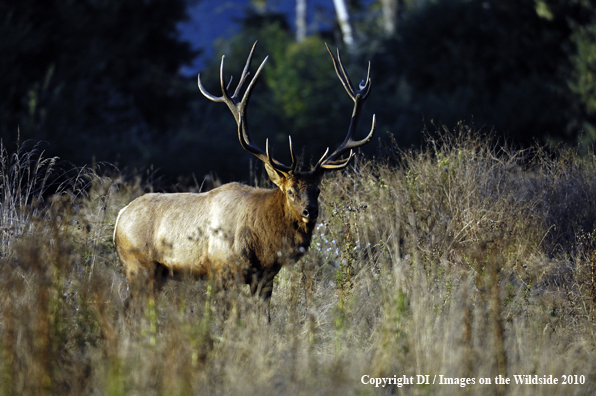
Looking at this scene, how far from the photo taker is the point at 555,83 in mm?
21328

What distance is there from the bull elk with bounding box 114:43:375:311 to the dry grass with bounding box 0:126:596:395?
289 mm

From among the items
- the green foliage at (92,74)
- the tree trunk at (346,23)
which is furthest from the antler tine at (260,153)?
the tree trunk at (346,23)

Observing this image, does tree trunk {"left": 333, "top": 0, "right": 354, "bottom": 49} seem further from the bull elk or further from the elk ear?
the elk ear

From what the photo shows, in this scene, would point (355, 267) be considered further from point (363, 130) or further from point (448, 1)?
point (448, 1)

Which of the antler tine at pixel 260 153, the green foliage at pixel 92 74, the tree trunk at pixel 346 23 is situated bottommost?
the antler tine at pixel 260 153

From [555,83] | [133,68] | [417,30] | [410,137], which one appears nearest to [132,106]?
[133,68]

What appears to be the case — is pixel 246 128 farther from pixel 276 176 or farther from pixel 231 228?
pixel 231 228

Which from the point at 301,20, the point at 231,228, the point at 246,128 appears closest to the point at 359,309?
the point at 231,228

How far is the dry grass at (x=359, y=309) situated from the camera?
3.79 meters

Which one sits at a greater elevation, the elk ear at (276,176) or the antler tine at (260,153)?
the antler tine at (260,153)

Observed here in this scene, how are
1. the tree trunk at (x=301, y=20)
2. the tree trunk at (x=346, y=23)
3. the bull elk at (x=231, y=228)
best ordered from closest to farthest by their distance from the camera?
the bull elk at (x=231, y=228)
the tree trunk at (x=346, y=23)
the tree trunk at (x=301, y=20)

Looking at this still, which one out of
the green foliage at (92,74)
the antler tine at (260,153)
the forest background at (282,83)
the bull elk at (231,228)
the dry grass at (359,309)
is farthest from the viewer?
the forest background at (282,83)

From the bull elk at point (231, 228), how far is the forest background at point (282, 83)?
858 cm

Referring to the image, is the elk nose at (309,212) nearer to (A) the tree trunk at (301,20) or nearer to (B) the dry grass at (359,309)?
(B) the dry grass at (359,309)
